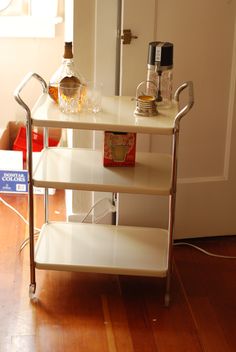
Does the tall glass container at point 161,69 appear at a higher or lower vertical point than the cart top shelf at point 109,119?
higher

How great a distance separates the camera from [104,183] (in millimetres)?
2195

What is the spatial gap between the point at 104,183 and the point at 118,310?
0.46m

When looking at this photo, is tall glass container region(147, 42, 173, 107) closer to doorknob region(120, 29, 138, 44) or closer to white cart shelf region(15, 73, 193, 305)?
white cart shelf region(15, 73, 193, 305)

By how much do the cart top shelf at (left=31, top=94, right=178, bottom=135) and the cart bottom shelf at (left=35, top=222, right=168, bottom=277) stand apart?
503 millimetres

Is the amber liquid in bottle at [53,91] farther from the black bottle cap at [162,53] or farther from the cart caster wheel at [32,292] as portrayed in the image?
the cart caster wheel at [32,292]

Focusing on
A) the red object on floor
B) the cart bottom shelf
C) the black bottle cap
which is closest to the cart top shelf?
the black bottle cap

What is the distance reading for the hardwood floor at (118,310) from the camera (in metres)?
2.13

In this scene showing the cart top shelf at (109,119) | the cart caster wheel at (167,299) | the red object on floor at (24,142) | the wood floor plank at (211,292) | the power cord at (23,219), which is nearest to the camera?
the cart top shelf at (109,119)

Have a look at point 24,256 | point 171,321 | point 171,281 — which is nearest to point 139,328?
point 171,321

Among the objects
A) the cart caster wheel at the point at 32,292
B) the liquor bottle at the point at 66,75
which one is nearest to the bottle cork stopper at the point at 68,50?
the liquor bottle at the point at 66,75

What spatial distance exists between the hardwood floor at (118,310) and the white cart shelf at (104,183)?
10cm

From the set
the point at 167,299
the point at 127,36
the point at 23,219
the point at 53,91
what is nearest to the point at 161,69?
the point at 127,36

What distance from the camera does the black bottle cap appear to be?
2.21 m

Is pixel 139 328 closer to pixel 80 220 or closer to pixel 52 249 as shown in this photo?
pixel 52 249
